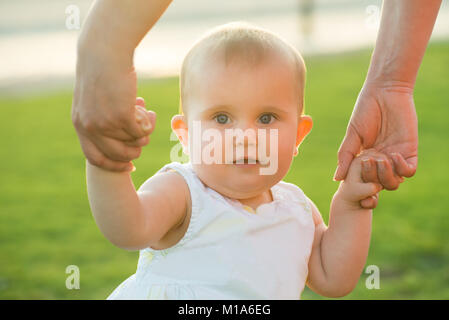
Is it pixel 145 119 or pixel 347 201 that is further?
pixel 347 201

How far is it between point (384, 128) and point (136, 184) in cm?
387

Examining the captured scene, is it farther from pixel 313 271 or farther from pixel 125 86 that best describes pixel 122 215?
pixel 313 271

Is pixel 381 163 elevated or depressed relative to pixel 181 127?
depressed

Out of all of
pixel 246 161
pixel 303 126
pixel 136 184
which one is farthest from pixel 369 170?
pixel 136 184

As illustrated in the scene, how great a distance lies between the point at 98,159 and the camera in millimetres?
1526

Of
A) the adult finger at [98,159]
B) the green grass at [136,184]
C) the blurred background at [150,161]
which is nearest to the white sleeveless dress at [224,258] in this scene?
the adult finger at [98,159]

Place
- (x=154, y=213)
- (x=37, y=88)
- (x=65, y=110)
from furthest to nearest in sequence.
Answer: (x=37, y=88) → (x=65, y=110) → (x=154, y=213)

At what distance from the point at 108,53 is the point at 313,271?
0.98m

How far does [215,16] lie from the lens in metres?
16.4

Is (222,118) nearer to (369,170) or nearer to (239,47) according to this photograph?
(239,47)

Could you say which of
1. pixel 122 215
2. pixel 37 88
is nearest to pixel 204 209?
pixel 122 215

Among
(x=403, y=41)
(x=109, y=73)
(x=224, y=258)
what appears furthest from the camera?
(x=403, y=41)

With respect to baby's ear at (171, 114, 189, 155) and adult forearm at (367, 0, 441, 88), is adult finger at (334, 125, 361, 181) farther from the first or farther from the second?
baby's ear at (171, 114, 189, 155)

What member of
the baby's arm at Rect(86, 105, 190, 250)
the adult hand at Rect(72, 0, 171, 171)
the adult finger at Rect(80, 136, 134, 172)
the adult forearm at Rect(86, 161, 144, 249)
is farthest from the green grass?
the adult hand at Rect(72, 0, 171, 171)
